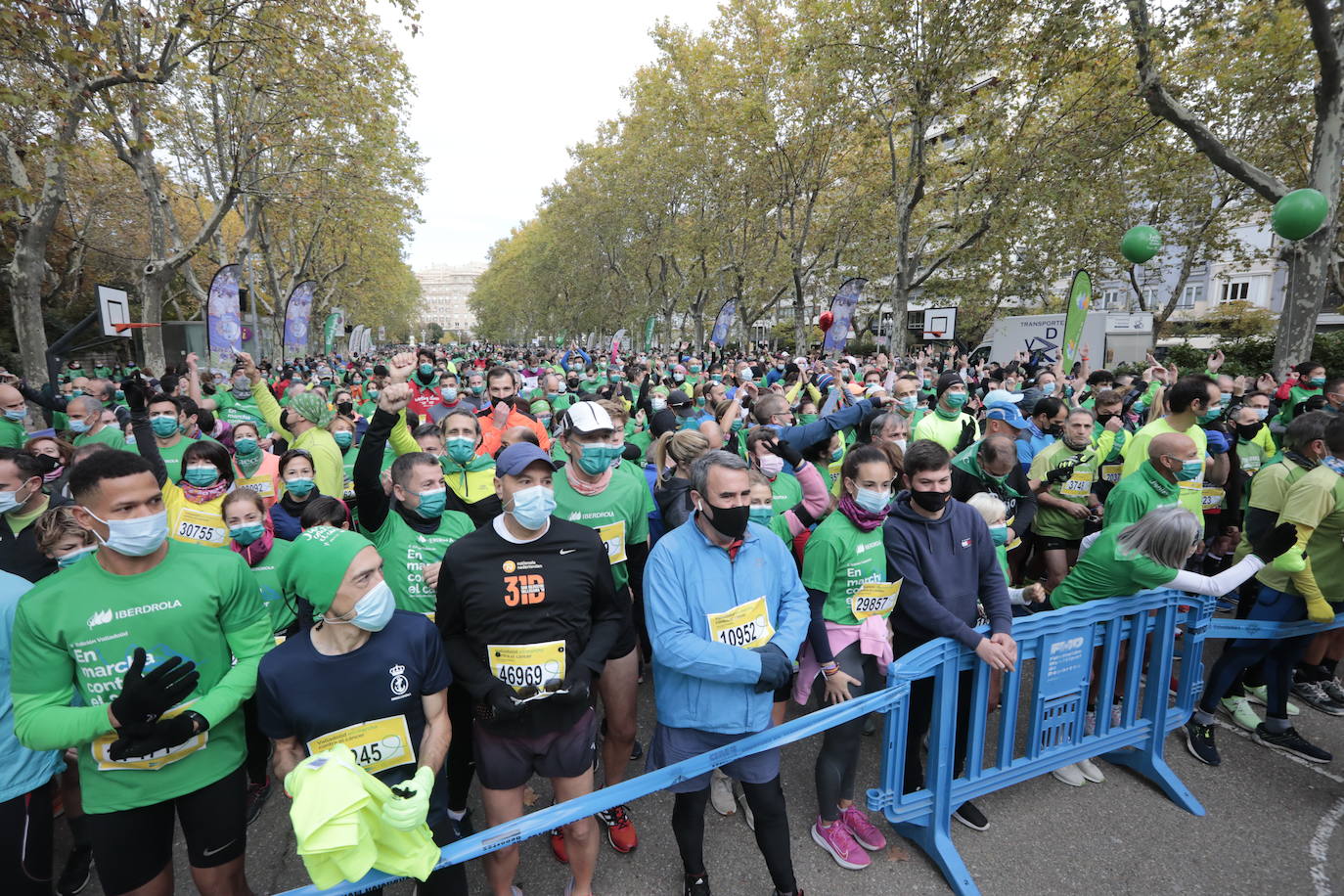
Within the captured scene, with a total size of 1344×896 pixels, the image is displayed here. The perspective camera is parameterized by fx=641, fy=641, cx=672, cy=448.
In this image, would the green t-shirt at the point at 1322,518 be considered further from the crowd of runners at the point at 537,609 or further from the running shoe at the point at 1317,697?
the running shoe at the point at 1317,697

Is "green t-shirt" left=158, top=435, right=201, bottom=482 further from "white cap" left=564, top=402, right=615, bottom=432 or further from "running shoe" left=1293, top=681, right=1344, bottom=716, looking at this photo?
"running shoe" left=1293, top=681, right=1344, bottom=716

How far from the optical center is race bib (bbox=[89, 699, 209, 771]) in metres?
2.04

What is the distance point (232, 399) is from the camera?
8.27 meters

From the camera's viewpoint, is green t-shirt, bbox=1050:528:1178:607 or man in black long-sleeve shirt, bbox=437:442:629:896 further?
green t-shirt, bbox=1050:528:1178:607

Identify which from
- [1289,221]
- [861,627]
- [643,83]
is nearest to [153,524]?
[861,627]

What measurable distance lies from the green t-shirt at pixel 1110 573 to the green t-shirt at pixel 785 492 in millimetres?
Answer: 1579

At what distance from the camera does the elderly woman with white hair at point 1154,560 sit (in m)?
3.04

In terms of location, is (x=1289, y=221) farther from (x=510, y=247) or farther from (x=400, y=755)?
(x=510, y=247)

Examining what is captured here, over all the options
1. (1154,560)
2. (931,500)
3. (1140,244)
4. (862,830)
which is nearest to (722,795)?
(862,830)

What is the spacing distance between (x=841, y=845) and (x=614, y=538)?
1794mm

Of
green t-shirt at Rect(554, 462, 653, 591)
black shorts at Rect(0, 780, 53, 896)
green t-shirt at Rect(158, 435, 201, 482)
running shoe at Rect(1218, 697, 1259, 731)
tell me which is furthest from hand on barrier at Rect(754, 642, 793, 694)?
green t-shirt at Rect(158, 435, 201, 482)

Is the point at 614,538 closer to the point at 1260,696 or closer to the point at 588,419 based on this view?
the point at 588,419

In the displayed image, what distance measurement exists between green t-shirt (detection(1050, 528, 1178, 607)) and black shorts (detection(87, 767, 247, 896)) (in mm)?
3810

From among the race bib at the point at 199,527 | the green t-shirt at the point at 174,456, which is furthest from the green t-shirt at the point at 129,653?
the green t-shirt at the point at 174,456
